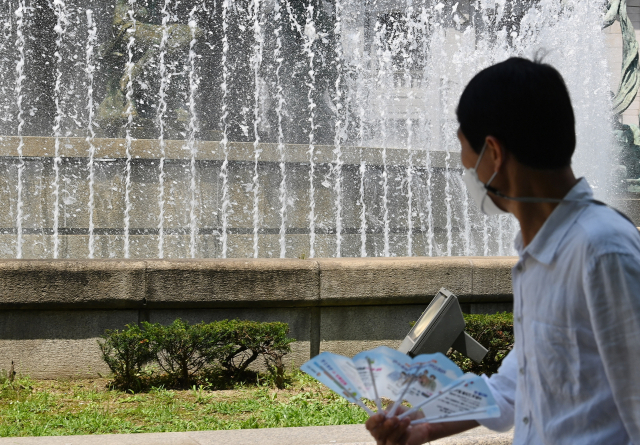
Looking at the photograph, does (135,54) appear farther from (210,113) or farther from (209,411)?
(209,411)

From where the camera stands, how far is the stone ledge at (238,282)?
15.9 ft

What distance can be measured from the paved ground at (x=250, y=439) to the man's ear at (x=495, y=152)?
211cm

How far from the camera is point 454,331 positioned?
11.2 ft

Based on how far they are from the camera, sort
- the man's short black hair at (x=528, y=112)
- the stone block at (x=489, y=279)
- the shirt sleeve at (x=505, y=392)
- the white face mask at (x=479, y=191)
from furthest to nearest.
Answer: the stone block at (x=489, y=279)
the shirt sleeve at (x=505, y=392)
the white face mask at (x=479, y=191)
the man's short black hair at (x=528, y=112)

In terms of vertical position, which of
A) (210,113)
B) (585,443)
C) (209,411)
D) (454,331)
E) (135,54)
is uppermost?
(135,54)

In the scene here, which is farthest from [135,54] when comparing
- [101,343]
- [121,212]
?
[101,343]

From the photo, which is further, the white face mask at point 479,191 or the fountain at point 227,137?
the fountain at point 227,137

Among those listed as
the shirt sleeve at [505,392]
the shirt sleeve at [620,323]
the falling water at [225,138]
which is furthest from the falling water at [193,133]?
the shirt sleeve at [620,323]

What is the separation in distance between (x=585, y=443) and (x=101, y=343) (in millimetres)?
4168

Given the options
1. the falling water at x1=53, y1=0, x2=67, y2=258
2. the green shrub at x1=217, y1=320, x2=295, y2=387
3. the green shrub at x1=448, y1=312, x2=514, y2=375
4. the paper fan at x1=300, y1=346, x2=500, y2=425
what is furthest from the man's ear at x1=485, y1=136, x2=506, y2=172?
the falling water at x1=53, y1=0, x2=67, y2=258

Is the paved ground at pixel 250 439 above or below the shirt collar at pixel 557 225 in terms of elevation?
below

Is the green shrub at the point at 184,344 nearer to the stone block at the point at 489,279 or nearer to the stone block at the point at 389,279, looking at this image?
the stone block at the point at 389,279

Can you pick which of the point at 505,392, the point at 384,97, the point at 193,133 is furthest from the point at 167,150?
the point at 505,392

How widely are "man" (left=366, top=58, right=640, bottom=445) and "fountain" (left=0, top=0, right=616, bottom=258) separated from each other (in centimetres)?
474
